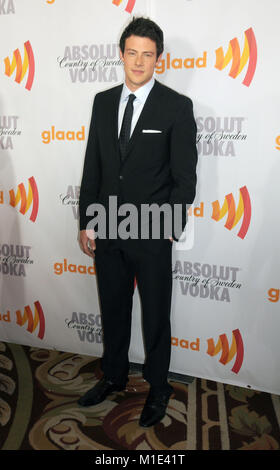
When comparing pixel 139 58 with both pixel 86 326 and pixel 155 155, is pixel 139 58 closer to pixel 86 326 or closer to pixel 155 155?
pixel 155 155

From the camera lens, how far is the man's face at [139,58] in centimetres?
183

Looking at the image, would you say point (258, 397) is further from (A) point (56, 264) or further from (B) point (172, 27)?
(B) point (172, 27)

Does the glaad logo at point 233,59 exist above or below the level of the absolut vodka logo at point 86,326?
above

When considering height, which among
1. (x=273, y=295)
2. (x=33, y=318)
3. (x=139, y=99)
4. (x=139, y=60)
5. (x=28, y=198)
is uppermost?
(x=139, y=60)

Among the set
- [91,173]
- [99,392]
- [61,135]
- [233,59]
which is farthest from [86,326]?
[233,59]

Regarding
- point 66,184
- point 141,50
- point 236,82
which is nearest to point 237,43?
point 236,82

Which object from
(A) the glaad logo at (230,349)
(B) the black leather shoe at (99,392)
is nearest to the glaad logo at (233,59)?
(A) the glaad logo at (230,349)

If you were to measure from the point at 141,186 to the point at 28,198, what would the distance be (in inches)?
39.8

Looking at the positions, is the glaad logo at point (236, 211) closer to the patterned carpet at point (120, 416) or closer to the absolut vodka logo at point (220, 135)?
the absolut vodka logo at point (220, 135)

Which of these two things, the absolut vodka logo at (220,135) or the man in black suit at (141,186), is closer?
the man in black suit at (141,186)

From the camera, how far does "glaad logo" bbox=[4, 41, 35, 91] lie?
2.45m

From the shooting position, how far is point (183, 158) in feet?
6.14

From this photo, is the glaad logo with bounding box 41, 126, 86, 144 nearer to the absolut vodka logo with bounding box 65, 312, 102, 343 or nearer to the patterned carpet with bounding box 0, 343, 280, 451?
the absolut vodka logo with bounding box 65, 312, 102, 343

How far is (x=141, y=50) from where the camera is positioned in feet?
6.03
